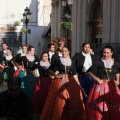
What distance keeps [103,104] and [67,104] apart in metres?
1.27

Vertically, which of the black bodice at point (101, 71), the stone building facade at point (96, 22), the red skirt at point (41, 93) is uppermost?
the stone building facade at point (96, 22)

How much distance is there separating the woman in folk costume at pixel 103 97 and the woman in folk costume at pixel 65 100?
0.88 m

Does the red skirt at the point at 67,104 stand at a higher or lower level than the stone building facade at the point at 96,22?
lower

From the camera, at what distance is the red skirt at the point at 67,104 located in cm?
821

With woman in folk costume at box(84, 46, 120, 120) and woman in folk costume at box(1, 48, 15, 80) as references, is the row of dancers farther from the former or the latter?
woman in folk costume at box(1, 48, 15, 80)

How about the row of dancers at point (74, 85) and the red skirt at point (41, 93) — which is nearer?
the row of dancers at point (74, 85)

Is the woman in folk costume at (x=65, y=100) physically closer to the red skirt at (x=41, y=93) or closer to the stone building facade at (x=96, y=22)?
the red skirt at (x=41, y=93)

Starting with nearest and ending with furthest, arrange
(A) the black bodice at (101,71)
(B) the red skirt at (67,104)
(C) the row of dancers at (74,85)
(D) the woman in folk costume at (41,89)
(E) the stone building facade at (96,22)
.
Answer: (C) the row of dancers at (74,85) < (A) the black bodice at (101,71) < (B) the red skirt at (67,104) < (D) the woman in folk costume at (41,89) < (E) the stone building facade at (96,22)

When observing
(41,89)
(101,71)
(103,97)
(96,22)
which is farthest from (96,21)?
(103,97)

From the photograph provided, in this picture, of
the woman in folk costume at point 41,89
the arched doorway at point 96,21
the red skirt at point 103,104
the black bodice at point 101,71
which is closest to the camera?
the red skirt at point 103,104

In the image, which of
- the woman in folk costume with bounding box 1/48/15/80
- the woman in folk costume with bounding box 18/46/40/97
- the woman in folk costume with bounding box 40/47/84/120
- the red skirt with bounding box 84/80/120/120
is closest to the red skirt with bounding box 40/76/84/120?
the woman in folk costume with bounding box 40/47/84/120

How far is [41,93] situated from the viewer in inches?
393

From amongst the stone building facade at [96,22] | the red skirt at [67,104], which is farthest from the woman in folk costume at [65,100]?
the stone building facade at [96,22]

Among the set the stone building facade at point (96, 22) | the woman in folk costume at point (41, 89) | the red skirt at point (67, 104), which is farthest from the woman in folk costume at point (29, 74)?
the stone building facade at point (96, 22)
